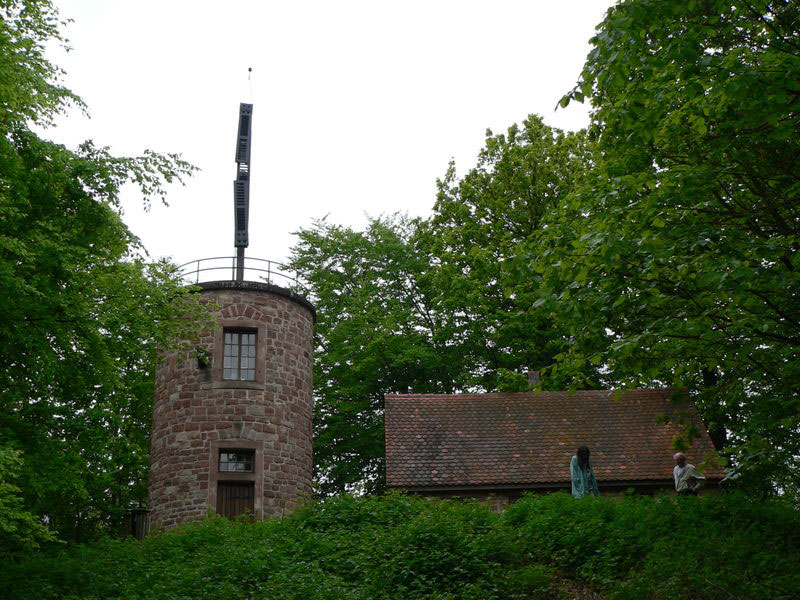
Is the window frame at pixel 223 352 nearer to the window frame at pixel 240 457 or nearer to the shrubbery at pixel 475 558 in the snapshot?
the window frame at pixel 240 457

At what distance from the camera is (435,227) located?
1166 inches

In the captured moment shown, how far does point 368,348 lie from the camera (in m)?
27.6

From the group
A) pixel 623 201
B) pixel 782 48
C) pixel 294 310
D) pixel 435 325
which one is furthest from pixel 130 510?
pixel 782 48

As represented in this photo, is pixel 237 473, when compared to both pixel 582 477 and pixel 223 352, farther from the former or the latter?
pixel 582 477

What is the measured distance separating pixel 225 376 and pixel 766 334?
1430 cm

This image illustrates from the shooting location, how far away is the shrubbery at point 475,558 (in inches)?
444

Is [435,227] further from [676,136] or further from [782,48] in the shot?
[782,48]

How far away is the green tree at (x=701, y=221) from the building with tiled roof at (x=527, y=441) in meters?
6.74

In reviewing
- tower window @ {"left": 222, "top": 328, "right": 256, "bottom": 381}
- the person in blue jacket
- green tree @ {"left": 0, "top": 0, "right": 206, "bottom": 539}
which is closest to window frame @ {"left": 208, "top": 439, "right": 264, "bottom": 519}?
tower window @ {"left": 222, "top": 328, "right": 256, "bottom": 381}

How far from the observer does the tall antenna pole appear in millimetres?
25844

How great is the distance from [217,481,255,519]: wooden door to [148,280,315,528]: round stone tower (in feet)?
0.08

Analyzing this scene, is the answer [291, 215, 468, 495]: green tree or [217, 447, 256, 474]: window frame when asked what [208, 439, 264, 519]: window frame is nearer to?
[217, 447, 256, 474]: window frame

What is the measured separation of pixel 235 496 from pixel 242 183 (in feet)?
31.3

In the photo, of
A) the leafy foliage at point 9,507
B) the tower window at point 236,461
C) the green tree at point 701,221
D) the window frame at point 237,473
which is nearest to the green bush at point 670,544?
the green tree at point 701,221
